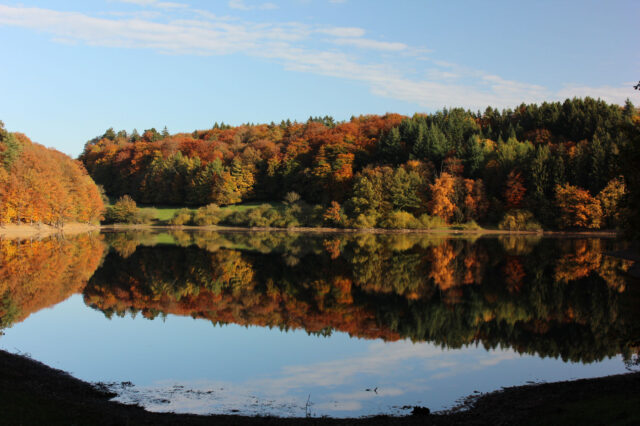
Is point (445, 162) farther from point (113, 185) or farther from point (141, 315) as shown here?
point (113, 185)

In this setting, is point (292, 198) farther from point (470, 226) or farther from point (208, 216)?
point (470, 226)

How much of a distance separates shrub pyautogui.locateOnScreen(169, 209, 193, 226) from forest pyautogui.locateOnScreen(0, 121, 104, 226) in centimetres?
1361

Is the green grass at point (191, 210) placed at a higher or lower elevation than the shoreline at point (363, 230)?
higher

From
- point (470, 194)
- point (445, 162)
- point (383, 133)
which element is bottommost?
point (470, 194)

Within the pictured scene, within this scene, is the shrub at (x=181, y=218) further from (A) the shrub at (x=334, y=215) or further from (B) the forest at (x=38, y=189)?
(A) the shrub at (x=334, y=215)

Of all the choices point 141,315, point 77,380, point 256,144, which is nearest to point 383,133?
point 256,144

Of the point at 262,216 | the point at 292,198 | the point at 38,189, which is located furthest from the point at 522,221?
the point at 38,189

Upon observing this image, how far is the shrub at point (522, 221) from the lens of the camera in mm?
74438

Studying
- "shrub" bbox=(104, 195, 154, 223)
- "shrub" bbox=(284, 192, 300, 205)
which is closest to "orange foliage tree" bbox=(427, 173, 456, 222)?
"shrub" bbox=(284, 192, 300, 205)

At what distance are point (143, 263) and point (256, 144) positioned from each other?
264ft

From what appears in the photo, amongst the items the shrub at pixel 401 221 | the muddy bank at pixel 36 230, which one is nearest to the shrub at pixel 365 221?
the shrub at pixel 401 221

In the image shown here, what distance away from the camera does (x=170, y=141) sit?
421 ft

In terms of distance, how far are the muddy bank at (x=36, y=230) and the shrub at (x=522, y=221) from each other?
62177mm

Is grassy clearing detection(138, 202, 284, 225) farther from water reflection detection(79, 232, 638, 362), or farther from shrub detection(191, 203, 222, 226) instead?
water reflection detection(79, 232, 638, 362)
